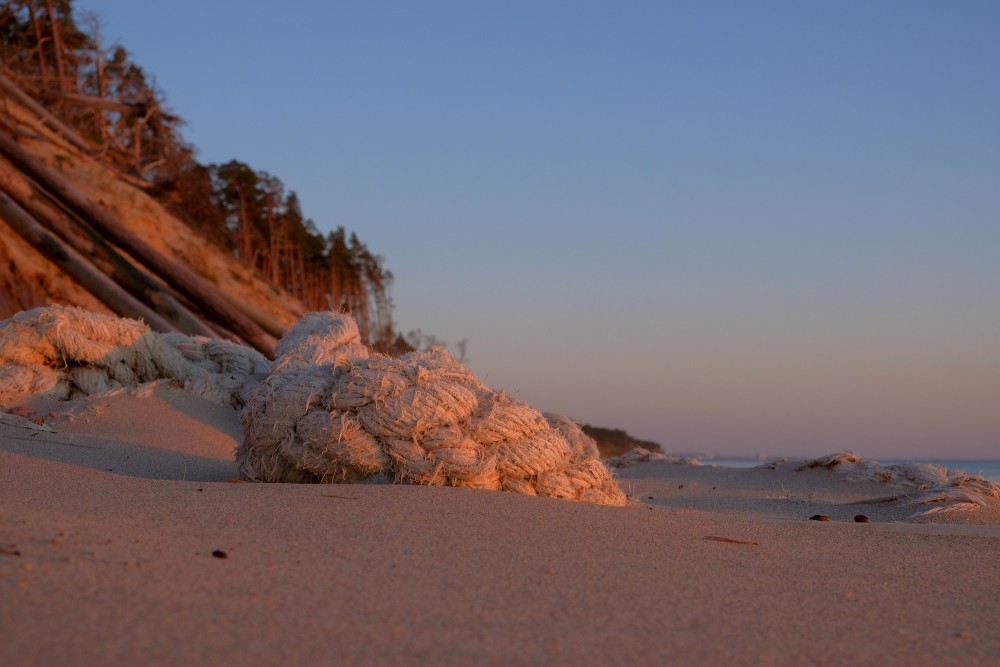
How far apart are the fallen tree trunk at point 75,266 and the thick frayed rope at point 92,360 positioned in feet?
9.47

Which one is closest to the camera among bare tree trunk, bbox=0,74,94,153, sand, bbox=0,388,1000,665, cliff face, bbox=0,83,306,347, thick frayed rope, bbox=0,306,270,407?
sand, bbox=0,388,1000,665

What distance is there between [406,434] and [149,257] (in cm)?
766

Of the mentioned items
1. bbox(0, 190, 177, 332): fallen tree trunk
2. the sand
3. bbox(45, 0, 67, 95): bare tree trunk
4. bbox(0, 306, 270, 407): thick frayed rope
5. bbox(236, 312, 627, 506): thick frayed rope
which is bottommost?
the sand

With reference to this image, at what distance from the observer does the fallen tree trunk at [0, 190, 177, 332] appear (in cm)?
949

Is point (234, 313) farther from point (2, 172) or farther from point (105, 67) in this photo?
point (105, 67)

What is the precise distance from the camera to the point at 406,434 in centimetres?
377

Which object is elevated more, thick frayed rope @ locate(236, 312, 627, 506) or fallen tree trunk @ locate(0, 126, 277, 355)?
fallen tree trunk @ locate(0, 126, 277, 355)

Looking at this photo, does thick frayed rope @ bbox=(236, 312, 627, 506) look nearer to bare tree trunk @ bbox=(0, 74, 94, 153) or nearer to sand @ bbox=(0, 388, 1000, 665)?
sand @ bbox=(0, 388, 1000, 665)

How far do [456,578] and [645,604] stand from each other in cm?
49

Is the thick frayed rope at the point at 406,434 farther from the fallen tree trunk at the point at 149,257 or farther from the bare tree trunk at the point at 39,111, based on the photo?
the bare tree trunk at the point at 39,111

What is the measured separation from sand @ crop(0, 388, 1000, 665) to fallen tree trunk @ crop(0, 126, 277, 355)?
19.5ft

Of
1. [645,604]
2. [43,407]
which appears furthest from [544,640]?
[43,407]

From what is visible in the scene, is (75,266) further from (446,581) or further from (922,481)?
(446,581)

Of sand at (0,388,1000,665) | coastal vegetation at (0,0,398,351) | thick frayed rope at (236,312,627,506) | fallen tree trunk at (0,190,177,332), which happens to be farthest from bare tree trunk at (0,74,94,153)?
sand at (0,388,1000,665)
